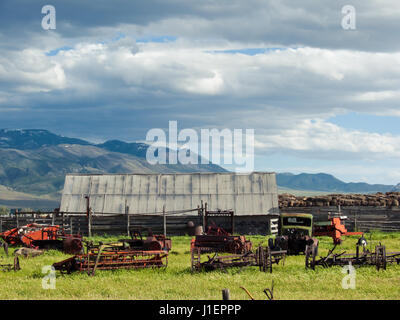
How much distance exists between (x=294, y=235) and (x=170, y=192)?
61.3 feet

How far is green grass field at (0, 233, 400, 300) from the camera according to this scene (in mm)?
17281

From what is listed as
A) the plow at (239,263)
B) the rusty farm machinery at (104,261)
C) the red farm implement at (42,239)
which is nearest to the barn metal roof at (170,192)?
the red farm implement at (42,239)

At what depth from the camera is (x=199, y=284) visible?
1916 cm

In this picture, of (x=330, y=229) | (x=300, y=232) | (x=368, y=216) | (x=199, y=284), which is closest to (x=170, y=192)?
(x=330, y=229)

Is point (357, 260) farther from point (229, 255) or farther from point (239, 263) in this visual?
point (229, 255)

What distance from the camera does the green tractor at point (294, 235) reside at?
27.3 metres

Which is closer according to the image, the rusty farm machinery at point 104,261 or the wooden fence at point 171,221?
the rusty farm machinery at point 104,261

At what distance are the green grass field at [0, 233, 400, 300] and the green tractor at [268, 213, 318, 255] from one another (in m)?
2.95

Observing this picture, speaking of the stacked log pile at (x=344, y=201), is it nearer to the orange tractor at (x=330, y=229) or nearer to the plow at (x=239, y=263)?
the orange tractor at (x=330, y=229)

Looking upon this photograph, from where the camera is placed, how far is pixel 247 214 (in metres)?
42.3

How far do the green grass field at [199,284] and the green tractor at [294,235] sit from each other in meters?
2.95

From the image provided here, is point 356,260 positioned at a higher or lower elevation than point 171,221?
lower

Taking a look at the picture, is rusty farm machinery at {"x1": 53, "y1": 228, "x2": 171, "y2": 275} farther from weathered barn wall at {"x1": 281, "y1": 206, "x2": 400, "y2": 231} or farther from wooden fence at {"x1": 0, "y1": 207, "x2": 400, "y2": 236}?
weathered barn wall at {"x1": 281, "y1": 206, "x2": 400, "y2": 231}
